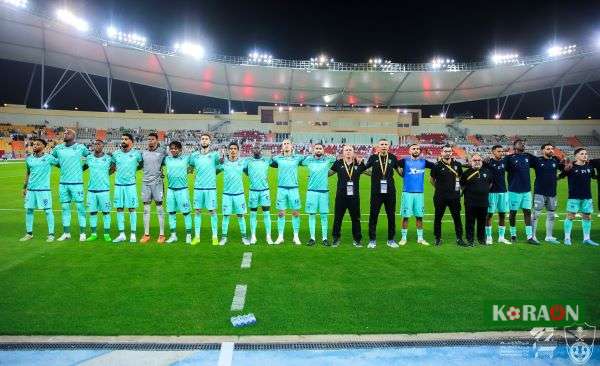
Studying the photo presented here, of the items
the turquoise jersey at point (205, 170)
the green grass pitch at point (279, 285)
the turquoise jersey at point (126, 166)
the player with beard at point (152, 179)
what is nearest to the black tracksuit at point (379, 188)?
the green grass pitch at point (279, 285)

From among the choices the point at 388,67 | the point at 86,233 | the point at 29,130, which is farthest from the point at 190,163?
the point at 29,130

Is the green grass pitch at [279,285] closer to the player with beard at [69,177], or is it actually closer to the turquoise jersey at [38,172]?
the player with beard at [69,177]

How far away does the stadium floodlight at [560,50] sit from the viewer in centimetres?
3844

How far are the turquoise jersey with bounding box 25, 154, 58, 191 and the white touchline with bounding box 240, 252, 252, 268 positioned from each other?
4.55 metres

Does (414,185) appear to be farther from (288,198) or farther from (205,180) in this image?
(205,180)

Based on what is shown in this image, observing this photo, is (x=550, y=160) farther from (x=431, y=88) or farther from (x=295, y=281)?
(x=431, y=88)

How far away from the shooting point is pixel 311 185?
8117 mm

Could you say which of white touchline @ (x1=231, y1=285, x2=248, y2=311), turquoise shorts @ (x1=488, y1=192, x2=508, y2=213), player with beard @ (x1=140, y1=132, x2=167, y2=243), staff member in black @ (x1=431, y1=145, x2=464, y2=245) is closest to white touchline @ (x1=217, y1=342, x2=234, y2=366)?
white touchline @ (x1=231, y1=285, x2=248, y2=311)

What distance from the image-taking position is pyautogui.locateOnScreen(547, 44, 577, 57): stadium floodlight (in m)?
38.4

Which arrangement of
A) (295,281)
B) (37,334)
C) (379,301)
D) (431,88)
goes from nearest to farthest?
(37,334), (379,301), (295,281), (431,88)

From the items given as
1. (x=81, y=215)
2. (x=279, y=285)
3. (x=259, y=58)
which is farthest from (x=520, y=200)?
(x=259, y=58)

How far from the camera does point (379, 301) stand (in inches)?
199

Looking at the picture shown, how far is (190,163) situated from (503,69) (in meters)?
42.7

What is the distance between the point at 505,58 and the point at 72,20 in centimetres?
4162
